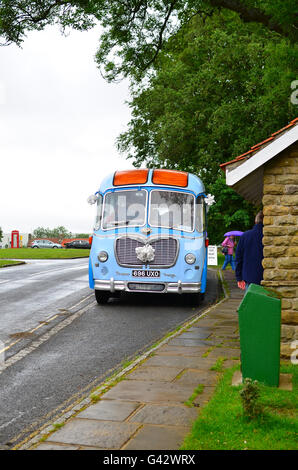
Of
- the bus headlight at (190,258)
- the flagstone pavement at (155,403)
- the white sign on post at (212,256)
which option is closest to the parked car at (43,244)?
the white sign on post at (212,256)

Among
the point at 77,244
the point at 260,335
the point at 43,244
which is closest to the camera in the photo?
the point at 260,335

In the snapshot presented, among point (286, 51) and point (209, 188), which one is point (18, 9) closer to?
point (286, 51)

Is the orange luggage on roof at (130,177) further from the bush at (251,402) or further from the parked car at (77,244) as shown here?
the parked car at (77,244)

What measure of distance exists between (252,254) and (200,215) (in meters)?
4.94

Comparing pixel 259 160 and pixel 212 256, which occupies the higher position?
pixel 259 160

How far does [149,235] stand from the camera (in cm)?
1324

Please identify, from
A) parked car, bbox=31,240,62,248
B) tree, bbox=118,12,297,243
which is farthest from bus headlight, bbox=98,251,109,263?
parked car, bbox=31,240,62,248

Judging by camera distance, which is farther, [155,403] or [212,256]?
[212,256]

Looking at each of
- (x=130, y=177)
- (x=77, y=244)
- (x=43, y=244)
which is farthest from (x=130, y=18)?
(x=43, y=244)

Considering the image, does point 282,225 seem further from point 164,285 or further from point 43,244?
point 43,244

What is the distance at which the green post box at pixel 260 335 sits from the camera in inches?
246

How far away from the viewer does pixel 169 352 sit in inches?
322

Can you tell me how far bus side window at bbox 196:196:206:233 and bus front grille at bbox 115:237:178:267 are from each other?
896 mm

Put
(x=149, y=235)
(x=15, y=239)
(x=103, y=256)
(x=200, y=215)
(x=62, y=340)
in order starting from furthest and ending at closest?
Result: (x=15, y=239) → (x=200, y=215) → (x=103, y=256) → (x=149, y=235) → (x=62, y=340)
